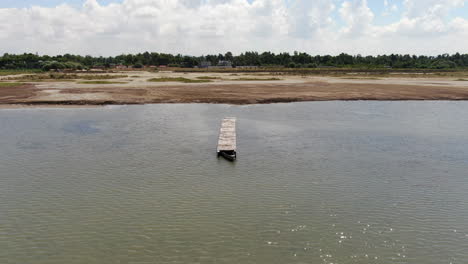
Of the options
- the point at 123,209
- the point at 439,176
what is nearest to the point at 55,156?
the point at 123,209

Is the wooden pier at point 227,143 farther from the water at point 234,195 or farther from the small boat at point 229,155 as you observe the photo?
the water at point 234,195

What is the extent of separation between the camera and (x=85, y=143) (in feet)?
81.5

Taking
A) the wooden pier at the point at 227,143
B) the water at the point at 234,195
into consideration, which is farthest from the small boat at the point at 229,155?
the water at the point at 234,195

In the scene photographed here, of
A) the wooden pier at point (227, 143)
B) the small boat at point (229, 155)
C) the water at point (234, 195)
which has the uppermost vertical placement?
the wooden pier at point (227, 143)

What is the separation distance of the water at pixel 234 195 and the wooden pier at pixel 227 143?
620 mm

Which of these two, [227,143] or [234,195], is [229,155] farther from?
[234,195]

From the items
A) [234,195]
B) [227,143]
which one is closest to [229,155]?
[227,143]

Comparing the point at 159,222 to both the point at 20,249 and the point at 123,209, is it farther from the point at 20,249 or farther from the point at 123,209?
the point at 20,249

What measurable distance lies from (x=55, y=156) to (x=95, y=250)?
39.6ft

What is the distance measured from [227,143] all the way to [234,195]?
7873 millimetres

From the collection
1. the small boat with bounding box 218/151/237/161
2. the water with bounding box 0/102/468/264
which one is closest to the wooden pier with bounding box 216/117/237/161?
the small boat with bounding box 218/151/237/161

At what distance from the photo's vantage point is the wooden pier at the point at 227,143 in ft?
70.5

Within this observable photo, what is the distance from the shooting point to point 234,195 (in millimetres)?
15898

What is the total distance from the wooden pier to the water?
2.03 feet
